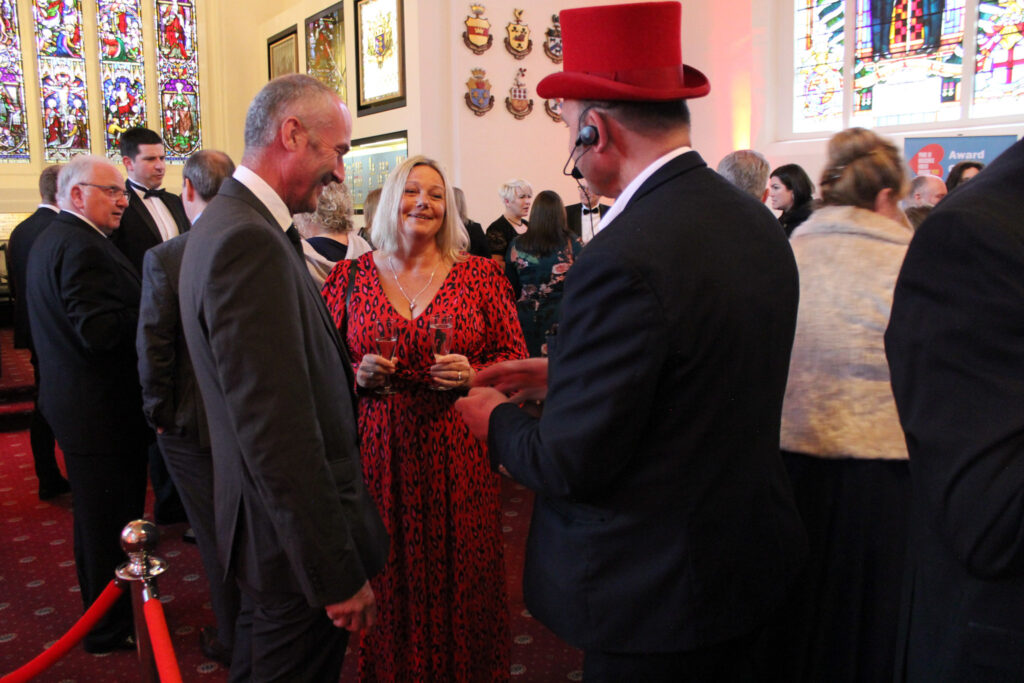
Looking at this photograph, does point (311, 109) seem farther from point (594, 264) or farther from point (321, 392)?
point (594, 264)

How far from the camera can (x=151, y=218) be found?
168 inches

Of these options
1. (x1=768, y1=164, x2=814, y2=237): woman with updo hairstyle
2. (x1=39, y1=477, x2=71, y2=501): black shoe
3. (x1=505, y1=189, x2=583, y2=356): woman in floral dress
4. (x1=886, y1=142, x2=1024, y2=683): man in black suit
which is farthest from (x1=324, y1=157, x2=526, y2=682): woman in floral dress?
(x1=39, y1=477, x2=71, y2=501): black shoe

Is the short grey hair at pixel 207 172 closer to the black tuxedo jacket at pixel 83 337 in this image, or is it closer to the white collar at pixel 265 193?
the black tuxedo jacket at pixel 83 337

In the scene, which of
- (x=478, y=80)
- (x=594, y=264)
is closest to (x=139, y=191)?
(x=594, y=264)

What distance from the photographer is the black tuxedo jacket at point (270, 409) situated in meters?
1.41

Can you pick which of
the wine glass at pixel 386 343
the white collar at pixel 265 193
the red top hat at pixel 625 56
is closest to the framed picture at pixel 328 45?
the wine glass at pixel 386 343

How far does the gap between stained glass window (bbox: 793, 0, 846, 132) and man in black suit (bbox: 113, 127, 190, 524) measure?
328 inches

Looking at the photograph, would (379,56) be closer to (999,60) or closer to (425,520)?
(999,60)

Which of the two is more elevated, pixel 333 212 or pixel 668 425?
pixel 333 212

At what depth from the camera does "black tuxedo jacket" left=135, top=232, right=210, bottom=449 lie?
8.42ft

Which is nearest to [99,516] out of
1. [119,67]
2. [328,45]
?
[328,45]

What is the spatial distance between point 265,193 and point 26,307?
3711mm

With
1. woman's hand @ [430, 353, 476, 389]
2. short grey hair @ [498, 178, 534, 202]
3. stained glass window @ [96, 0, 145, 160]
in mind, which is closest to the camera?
woman's hand @ [430, 353, 476, 389]

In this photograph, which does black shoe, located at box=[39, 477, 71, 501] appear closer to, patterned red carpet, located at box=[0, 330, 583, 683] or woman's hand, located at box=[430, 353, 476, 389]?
patterned red carpet, located at box=[0, 330, 583, 683]
